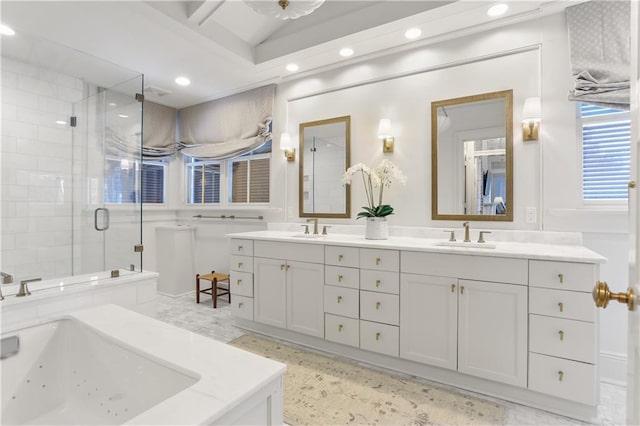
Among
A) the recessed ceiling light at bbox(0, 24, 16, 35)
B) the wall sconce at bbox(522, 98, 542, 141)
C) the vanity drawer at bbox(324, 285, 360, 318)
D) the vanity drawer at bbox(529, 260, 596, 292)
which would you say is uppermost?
the recessed ceiling light at bbox(0, 24, 16, 35)

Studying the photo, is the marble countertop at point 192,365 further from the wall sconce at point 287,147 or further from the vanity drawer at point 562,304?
the wall sconce at point 287,147

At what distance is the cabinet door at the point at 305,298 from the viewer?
8.27 feet

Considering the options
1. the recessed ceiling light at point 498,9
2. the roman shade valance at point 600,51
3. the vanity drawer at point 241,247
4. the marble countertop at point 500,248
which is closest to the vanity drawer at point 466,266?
the marble countertop at point 500,248

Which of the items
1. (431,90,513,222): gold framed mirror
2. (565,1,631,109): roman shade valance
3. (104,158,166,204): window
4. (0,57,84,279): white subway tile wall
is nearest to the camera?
(565,1,631,109): roman shade valance

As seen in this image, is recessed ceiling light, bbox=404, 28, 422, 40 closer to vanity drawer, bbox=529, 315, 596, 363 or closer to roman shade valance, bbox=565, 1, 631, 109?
roman shade valance, bbox=565, 1, 631, 109

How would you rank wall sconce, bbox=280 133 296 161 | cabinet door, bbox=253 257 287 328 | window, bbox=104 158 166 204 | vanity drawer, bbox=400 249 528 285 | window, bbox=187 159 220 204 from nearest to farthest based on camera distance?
vanity drawer, bbox=400 249 528 285 → cabinet door, bbox=253 257 287 328 → window, bbox=104 158 166 204 → wall sconce, bbox=280 133 296 161 → window, bbox=187 159 220 204

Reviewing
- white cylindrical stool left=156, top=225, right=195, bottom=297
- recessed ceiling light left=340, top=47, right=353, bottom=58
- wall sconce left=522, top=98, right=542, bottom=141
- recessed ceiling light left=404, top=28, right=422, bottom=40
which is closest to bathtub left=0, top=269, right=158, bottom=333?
white cylindrical stool left=156, top=225, right=195, bottom=297

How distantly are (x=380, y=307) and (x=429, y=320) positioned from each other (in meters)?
0.34

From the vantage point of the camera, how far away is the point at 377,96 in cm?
288

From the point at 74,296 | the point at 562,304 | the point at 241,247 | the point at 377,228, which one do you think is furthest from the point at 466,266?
the point at 74,296

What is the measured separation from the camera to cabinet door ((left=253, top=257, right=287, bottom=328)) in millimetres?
2721

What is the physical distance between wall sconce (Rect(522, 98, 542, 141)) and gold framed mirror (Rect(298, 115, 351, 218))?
1.43m

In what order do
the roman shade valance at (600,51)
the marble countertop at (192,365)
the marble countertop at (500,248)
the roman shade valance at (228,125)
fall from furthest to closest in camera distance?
the roman shade valance at (228,125) < the roman shade valance at (600,51) < the marble countertop at (500,248) < the marble countertop at (192,365)

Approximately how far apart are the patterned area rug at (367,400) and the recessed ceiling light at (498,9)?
2.59 metres
